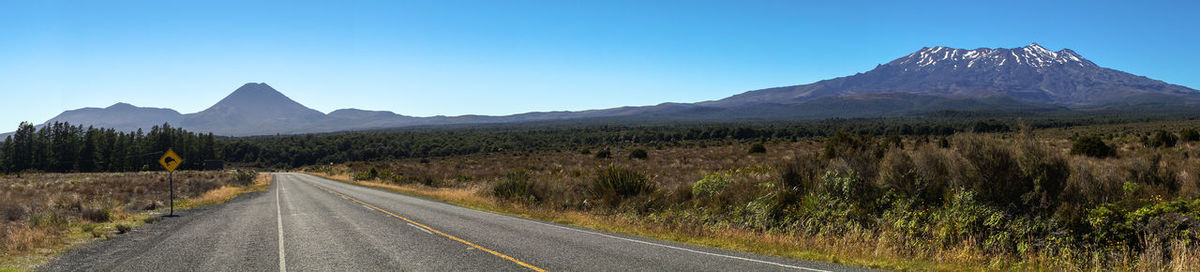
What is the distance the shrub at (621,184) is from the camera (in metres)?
17.4

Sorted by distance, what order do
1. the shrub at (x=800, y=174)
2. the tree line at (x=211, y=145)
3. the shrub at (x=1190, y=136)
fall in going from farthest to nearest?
the tree line at (x=211, y=145) → the shrub at (x=1190, y=136) → the shrub at (x=800, y=174)

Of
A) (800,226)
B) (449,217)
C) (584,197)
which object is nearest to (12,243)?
(449,217)

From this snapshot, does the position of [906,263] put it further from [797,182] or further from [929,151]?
[797,182]

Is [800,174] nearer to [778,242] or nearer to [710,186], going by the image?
[710,186]

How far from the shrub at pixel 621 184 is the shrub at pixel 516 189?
3867mm

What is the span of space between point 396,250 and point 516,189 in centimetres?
1183

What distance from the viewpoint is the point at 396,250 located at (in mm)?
10492

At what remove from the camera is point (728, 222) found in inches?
520

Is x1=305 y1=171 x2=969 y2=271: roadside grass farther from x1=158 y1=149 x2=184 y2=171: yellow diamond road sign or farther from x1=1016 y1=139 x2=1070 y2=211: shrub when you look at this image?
x1=158 y1=149 x2=184 y2=171: yellow diamond road sign

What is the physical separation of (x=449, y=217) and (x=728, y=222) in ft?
26.9

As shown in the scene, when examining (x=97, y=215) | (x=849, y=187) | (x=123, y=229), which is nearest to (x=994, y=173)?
(x=849, y=187)

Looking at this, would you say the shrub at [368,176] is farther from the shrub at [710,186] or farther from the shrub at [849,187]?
the shrub at [849,187]

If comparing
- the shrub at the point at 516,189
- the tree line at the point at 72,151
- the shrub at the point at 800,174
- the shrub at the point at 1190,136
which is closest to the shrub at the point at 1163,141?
the shrub at the point at 1190,136

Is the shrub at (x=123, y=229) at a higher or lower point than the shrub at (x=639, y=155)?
higher
